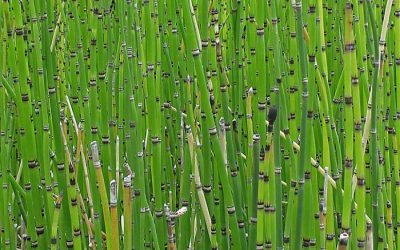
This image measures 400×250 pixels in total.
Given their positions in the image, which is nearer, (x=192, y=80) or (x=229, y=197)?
(x=229, y=197)

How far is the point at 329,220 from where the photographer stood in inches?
43.4

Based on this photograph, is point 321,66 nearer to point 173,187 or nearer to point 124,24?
point 124,24

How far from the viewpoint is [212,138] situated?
1068mm

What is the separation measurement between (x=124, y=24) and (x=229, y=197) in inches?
17.7

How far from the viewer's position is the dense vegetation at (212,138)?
0.97 meters

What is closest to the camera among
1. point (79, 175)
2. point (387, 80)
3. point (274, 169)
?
point (274, 169)

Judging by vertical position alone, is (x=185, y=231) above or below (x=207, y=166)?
below

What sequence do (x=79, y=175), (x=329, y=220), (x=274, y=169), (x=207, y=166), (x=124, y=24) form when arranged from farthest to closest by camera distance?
(x=79, y=175) → (x=124, y=24) → (x=207, y=166) → (x=329, y=220) → (x=274, y=169)

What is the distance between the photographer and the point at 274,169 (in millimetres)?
970

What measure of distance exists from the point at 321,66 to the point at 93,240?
604 mm

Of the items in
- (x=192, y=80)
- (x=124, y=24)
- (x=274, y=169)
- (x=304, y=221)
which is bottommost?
(x=304, y=221)

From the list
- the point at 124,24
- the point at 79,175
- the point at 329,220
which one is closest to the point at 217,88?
the point at 124,24

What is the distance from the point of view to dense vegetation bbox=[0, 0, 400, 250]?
973 millimetres

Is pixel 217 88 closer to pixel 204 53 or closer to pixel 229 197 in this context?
pixel 204 53
